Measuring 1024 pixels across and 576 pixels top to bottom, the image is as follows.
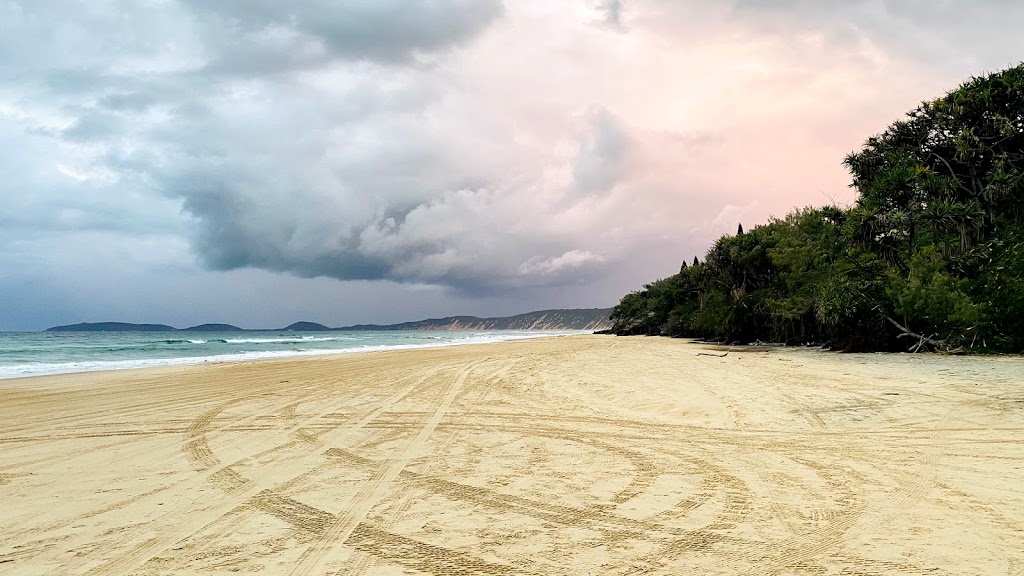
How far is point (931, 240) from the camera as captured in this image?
2420 cm

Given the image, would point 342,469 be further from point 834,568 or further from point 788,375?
point 788,375

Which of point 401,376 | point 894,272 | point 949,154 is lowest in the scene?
point 401,376

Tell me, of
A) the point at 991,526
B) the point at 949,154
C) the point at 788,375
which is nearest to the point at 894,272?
the point at 949,154

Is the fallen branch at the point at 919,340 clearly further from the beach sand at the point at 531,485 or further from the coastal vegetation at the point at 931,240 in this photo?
the beach sand at the point at 531,485

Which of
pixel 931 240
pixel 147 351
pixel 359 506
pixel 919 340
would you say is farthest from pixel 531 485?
pixel 147 351

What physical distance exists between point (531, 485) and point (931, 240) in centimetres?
2787

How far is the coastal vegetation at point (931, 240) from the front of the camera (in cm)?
1931

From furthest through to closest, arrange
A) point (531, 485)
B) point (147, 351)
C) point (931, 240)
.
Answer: point (147, 351), point (931, 240), point (531, 485)

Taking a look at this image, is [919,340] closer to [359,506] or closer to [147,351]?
[359,506]

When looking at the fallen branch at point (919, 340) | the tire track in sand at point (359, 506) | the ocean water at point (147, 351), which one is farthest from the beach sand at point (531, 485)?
the ocean water at point (147, 351)

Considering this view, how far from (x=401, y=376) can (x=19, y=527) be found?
11.2 m

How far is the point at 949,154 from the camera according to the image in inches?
967

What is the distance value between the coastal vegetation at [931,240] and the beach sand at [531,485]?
38.6ft

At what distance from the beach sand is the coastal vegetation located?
38.6 feet
